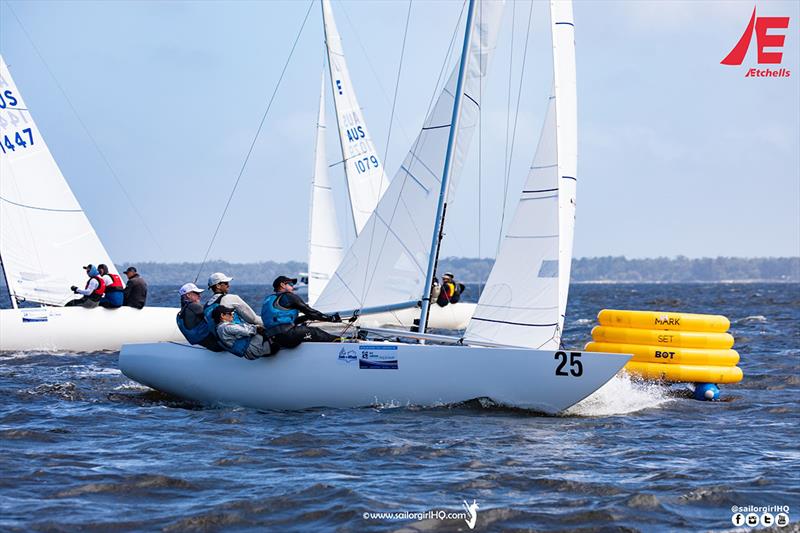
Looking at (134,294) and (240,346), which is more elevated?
(134,294)

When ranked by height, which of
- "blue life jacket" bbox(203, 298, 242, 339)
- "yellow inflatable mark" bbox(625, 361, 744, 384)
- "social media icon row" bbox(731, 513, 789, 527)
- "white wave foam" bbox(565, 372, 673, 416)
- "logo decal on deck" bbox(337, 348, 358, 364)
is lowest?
"social media icon row" bbox(731, 513, 789, 527)

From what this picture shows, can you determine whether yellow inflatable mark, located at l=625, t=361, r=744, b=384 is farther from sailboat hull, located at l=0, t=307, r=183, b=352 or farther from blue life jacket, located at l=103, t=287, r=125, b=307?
blue life jacket, located at l=103, t=287, r=125, b=307

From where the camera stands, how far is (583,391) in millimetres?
10469

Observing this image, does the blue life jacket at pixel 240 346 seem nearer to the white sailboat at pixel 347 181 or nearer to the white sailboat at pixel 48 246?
the white sailboat at pixel 48 246

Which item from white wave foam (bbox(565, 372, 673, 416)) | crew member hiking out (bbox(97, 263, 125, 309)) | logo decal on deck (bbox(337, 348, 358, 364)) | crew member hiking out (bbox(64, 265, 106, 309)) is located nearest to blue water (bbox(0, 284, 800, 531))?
white wave foam (bbox(565, 372, 673, 416))

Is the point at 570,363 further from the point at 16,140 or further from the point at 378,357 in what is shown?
the point at 16,140

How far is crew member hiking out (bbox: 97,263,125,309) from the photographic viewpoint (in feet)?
63.5

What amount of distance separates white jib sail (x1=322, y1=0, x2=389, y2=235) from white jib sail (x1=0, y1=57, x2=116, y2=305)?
599 cm

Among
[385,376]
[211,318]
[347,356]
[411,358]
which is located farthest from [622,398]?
[211,318]

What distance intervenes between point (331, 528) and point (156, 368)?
19.7 feet

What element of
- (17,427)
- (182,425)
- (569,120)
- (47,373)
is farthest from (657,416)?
(47,373)

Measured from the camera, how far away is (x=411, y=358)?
10.8 meters

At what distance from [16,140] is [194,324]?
10.5m

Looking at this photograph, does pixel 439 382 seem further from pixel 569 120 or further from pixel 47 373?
pixel 47 373
